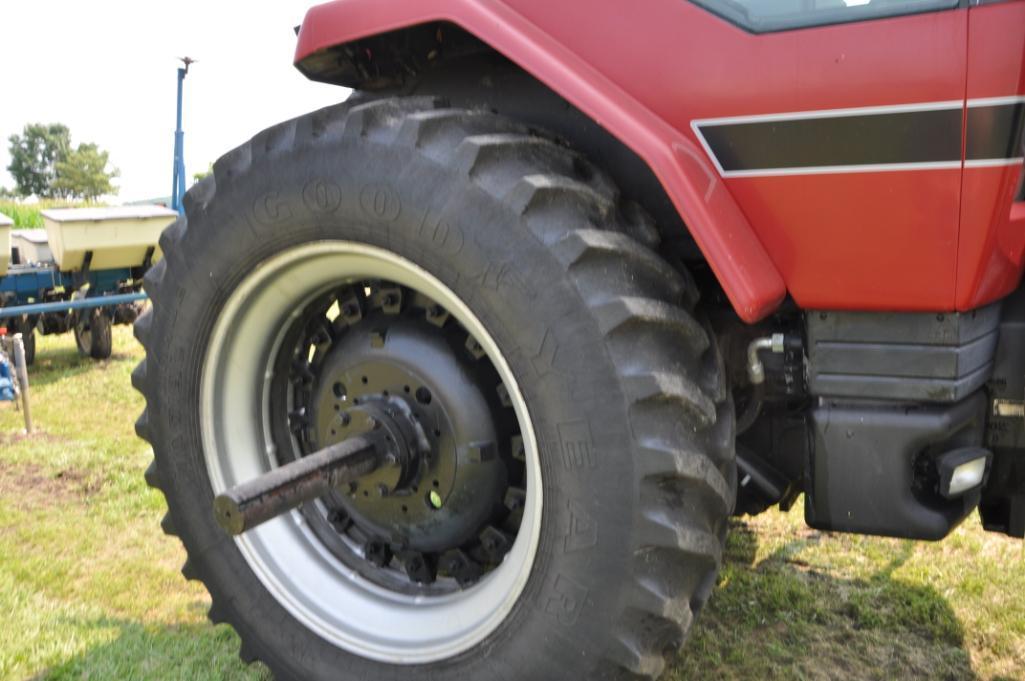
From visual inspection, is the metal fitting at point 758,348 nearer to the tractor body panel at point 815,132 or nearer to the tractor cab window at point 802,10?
the tractor body panel at point 815,132

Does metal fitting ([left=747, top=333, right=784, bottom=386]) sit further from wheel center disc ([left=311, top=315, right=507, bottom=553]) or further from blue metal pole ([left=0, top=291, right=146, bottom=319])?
blue metal pole ([left=0, top=291, right=146, bottom=319])

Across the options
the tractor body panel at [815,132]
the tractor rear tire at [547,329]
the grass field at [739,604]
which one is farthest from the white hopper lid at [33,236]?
the tractor body panel at [815,132]

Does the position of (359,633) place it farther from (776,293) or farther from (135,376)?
(776,293)

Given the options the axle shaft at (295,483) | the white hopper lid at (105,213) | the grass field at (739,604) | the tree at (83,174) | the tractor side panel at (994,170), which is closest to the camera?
the tractor side panel at (994,170)

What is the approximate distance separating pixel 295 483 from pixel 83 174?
71293 millimetres

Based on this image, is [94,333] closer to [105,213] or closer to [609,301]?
[105,213]

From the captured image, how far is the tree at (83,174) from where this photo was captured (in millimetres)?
62812

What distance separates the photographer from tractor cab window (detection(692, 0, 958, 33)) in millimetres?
1301

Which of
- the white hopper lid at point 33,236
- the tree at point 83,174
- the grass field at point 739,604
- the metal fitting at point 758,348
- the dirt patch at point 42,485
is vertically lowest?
the tree at point 83,174

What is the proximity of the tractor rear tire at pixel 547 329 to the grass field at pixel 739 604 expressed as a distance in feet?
2.25

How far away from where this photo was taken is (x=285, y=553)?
201 cm

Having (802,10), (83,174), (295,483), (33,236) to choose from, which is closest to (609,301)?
(802,10)

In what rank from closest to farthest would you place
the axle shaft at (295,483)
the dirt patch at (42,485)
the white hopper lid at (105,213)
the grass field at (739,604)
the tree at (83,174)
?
1. the axle shaft at (295,483)
2. the grass field at (739,604)
3. the dirt patch at (42,485)
4. the white hopper lid at (105,213)
5. the tree at (83,174)

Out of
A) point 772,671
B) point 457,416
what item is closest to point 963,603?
point 772,671
